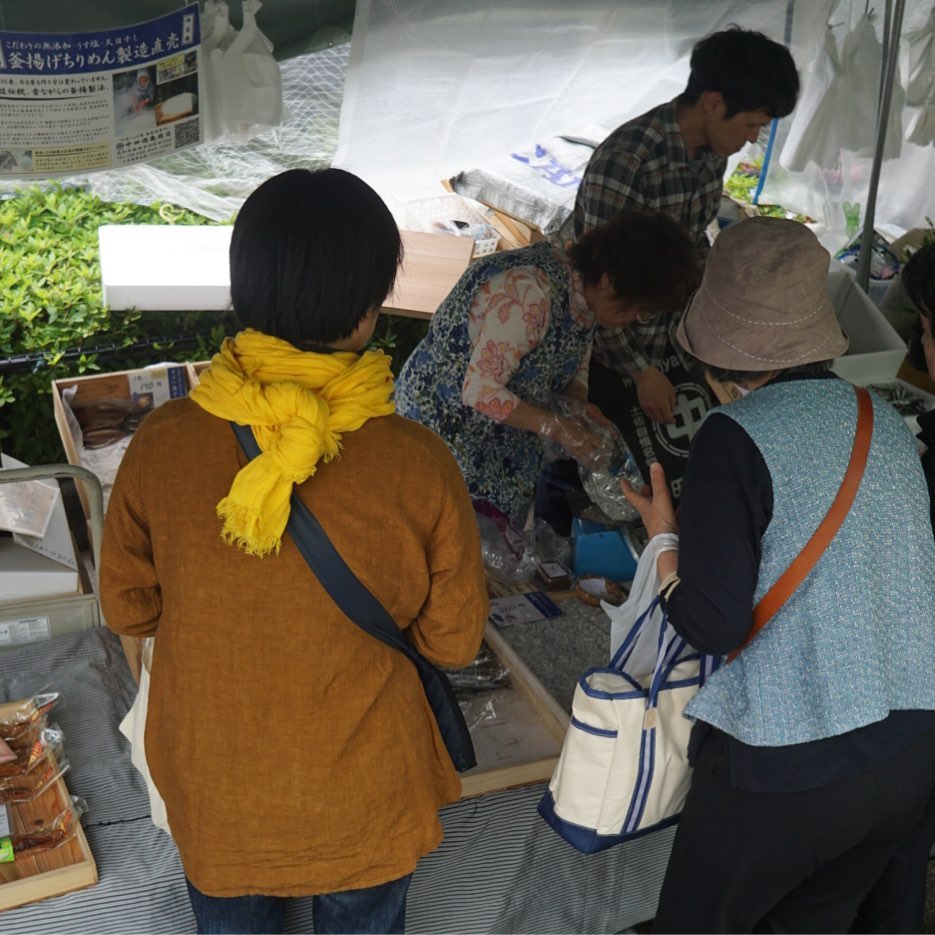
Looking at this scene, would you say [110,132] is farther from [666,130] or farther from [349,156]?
[666,130]

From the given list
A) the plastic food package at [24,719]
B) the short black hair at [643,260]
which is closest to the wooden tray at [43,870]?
the plastic food package at [24,719]

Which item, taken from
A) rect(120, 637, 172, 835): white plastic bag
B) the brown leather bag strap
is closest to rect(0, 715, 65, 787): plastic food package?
rect(120, 637, 172, 835): white plastic bag

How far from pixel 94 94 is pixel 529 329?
998mm

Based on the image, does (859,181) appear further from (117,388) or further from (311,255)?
(311,255)

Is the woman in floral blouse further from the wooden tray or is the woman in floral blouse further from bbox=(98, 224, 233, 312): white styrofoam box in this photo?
bbox=(98, 224, 233, 312): white styrofoam box

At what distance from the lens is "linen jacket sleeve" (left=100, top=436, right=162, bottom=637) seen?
4.03 feet

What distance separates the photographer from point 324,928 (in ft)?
4.65

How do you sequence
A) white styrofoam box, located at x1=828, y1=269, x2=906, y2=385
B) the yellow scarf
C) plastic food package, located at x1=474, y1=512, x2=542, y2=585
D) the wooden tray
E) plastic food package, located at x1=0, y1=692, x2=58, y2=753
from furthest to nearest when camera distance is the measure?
white styrofoam box, located at x1=828, y1=269, x2=906, y2=385
plastic food package, located at x1=474, y1=512, x2=542, y2=585
plastic food package, located at x1=0, y1=692, x2=58, y2=753
the wooden tray
the yellow scarf

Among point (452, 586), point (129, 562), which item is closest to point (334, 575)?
point (452, 586)

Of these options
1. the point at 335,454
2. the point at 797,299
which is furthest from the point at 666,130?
the point at 335,454

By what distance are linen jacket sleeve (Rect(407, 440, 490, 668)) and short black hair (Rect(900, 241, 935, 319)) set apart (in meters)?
0.78

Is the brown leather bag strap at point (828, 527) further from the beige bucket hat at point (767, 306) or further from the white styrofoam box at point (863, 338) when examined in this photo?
the white styrofoam box at point (863, 338)

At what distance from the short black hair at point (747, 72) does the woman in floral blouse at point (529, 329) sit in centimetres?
60

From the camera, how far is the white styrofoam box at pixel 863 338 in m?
2.93
